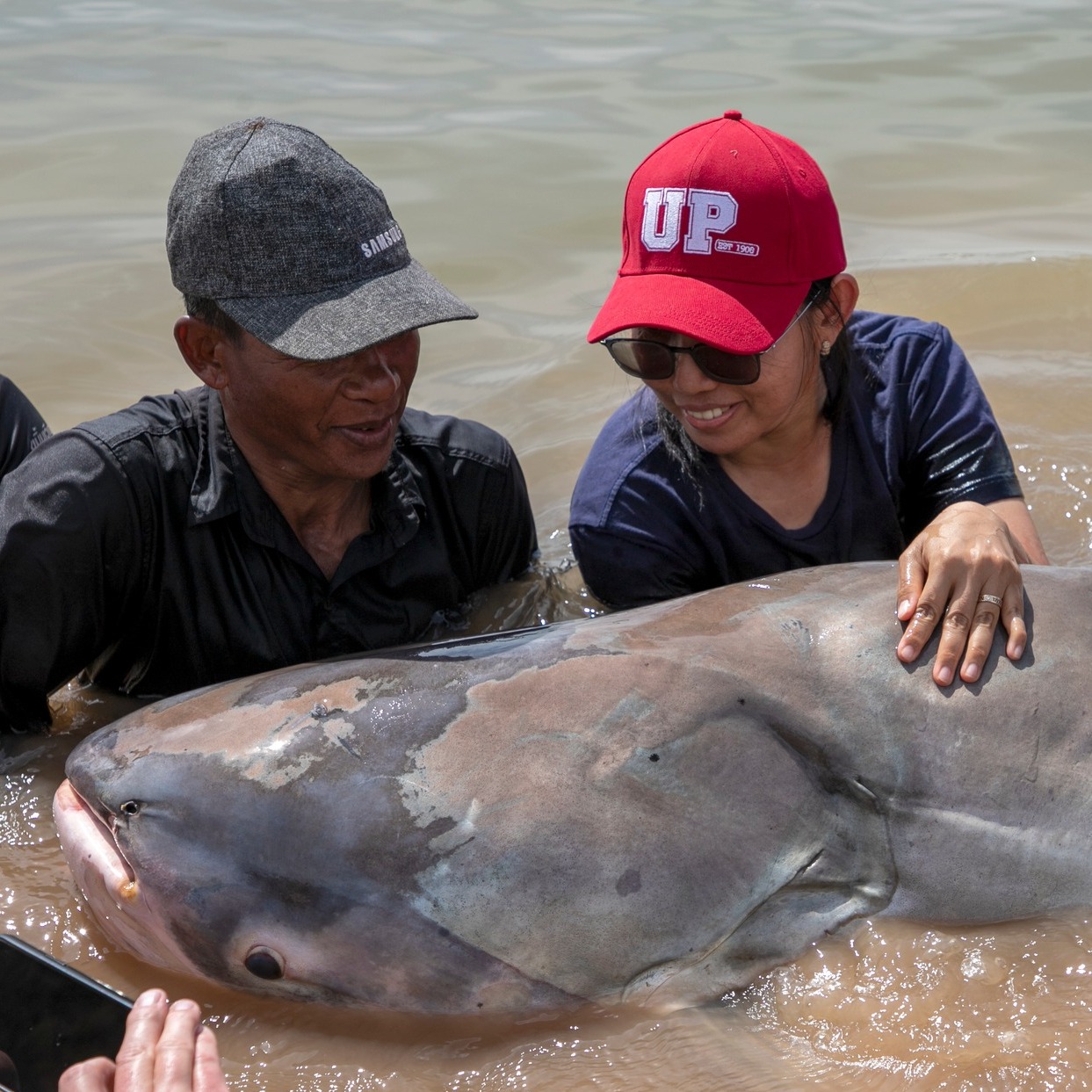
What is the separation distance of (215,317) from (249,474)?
347 mm

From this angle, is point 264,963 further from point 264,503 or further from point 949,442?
point 949,442

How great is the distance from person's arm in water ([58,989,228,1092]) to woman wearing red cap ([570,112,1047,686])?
4.70 feet

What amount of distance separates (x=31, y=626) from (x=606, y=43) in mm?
7314

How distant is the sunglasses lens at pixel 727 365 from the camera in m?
3.08

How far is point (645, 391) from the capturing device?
3568 millimetres

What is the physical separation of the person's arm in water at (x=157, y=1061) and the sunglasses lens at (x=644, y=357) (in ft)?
5.33

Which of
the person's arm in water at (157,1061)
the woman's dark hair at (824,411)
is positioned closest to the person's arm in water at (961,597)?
the woman's dark hair at (824,411)

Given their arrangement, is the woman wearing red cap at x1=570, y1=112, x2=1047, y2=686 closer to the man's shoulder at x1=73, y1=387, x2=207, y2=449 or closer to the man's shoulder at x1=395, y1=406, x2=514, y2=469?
the man's shoulder at x1=395, y1=406, x2=514, y2=469

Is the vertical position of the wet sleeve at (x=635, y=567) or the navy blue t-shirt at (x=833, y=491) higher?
the navy blue t-shirt at (x=833, y=491)

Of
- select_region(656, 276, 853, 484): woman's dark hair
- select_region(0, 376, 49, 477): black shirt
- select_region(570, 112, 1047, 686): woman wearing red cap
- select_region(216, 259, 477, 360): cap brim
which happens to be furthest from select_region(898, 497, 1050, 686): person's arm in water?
select_region(0, 376, 49, 477): black shirt

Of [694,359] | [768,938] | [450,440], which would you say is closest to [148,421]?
[450,440]

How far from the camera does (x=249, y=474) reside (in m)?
3.19

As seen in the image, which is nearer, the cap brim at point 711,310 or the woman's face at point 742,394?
the cap brim at point 711,310

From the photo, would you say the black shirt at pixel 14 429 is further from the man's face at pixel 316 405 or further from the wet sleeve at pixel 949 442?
the wet sleeve at pixel 949 442
